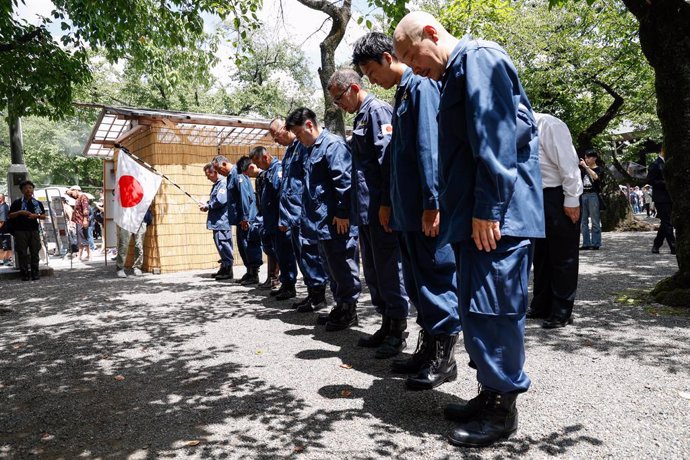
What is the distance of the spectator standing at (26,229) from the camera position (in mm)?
11500

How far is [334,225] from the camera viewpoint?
4.87 metres

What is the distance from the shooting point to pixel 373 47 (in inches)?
142

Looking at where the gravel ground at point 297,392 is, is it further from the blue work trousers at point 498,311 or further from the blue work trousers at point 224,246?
the blue work trousers at point 224,246

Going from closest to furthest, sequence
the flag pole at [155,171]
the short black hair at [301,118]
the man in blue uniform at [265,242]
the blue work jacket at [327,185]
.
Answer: the blue work jacket at [327,185] → the short black hair at [301,118] → the man in blue uniform at [265,242] → the flag pole at [155,171]

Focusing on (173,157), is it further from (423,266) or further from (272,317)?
(423,266)

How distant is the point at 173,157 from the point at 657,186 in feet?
32.8

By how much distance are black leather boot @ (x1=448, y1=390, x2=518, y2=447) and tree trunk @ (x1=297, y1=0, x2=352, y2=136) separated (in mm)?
7005

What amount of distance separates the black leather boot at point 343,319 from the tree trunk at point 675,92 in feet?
10.7

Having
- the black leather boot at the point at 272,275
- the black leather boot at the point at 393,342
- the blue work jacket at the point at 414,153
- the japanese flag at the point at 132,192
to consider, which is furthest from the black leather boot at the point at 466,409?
the japanese flag at the point at 132,192

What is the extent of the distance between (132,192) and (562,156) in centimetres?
885

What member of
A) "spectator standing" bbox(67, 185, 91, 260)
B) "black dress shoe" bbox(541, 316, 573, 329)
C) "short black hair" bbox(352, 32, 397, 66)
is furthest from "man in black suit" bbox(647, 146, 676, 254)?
"spectator standing" bbox(67, 185, 91, 260)

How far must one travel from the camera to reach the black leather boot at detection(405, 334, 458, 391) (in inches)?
126

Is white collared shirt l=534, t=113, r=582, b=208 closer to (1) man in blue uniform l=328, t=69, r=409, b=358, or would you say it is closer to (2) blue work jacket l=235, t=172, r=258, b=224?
(1) man in blue uniform l=328, t=69, r=409, b=358

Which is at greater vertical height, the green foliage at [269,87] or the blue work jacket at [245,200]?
the green foliage at [269,87]
